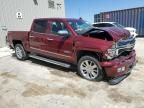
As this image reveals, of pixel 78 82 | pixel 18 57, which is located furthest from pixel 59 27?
pixel 18 57

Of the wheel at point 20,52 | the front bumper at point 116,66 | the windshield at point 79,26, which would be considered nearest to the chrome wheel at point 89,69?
the front bumper at point 116,66

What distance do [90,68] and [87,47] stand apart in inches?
24.0

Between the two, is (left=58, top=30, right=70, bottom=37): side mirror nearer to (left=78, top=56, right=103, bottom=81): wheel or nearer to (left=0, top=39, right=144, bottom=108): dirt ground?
(left=78, top=56, right=103, bottom=81): wheel

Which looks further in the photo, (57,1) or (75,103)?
(57,1)

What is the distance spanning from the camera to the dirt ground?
12.0 feet

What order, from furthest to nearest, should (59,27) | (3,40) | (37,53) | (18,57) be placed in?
1. (3,40)
2. (18,57)
3. (37,53)
4. (59,27)

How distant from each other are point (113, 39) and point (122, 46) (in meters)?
0.39

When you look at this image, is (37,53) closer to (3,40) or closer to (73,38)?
(73,38)

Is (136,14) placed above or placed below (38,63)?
above

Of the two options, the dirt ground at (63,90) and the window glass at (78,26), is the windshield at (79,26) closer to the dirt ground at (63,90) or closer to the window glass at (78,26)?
the window glass at (78,26)

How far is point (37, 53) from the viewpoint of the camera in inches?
256

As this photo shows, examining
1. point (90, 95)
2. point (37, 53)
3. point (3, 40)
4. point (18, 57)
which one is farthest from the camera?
point (3, 40)

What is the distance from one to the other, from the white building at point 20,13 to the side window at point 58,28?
6.53 metres

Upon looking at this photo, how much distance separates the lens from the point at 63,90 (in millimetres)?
4293
